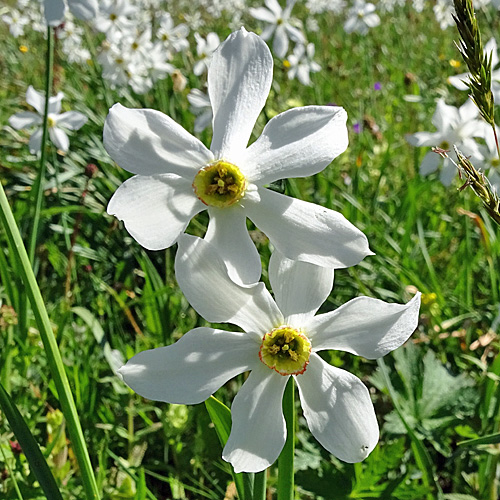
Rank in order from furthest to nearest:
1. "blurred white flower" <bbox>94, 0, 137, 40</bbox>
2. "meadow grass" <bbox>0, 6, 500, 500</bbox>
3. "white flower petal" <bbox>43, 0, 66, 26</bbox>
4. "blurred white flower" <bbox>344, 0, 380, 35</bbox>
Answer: "blurred white flower" <bbox>344, 0, 380, 35</bbox> < "blurred white flower" <bbox>94, 0, 137, 40</bbox> < "meadow grass" <bbox>0, 6, 500, 500</bbox> < "white flower petal" <bbox>43, 0, 66, 26</bbox>

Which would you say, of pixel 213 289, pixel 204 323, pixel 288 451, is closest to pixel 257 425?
pixel 288 451

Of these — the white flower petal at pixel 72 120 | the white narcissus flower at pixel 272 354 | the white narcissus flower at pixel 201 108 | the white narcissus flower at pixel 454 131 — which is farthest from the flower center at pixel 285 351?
the white narcissus flower at pixel 201 108

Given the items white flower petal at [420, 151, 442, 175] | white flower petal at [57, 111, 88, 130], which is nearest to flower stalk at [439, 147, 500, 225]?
white flower petal at [420, 151, 442, 175]

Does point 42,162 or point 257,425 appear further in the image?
point 42,162

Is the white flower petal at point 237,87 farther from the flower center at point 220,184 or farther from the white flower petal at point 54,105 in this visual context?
the white flower petal at point 54,105

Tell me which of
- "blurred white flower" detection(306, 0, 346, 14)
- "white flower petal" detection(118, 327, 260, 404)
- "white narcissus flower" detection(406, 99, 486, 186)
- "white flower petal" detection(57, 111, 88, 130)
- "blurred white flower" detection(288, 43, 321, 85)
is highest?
"blurred white flower" detection(306, 0, 346, 14)

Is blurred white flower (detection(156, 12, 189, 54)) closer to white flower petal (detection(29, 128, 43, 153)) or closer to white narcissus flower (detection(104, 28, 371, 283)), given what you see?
white flower petal (detection(29, 128, 43, 153))

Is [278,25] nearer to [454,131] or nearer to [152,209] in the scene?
[454,131]
